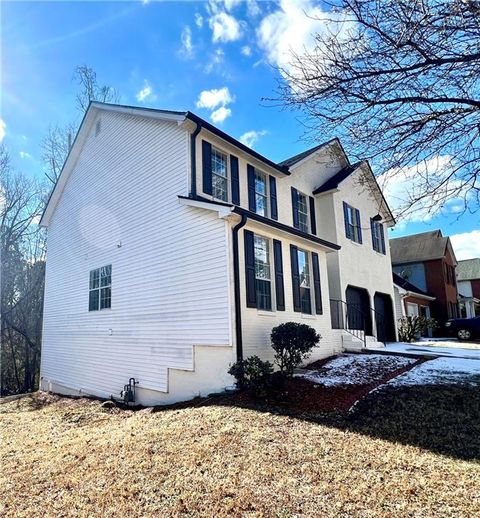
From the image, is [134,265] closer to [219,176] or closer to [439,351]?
[219,176]

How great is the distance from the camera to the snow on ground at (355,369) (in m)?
8.34

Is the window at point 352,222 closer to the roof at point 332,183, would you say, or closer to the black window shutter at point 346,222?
the black window shutter at point 346,222

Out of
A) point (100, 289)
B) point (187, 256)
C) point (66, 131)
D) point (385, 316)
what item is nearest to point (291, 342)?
point (187, 256)

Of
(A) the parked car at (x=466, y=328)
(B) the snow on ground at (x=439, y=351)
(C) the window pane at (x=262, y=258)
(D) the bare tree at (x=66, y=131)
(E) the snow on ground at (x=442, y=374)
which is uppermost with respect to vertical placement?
(D) the bare tree at (x=66, y=131)

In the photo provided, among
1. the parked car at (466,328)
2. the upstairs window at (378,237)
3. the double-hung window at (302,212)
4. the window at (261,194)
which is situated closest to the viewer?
the window at (261,194)

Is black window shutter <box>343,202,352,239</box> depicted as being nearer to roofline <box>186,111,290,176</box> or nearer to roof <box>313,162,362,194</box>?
roof <box>313,162,362,194</box>

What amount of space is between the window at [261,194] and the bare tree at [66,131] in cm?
1625

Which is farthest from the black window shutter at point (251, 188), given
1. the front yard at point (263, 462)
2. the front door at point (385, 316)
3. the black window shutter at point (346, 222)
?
the front door at point (385, 316)

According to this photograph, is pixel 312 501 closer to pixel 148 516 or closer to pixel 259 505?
pixel 259 505

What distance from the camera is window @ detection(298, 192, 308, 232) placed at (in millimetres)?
13742

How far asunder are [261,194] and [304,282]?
3.13 metres

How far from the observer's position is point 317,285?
11.5 metres

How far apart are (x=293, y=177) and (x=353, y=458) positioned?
10507 millimetres

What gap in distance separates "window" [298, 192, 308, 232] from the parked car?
11763 mm
